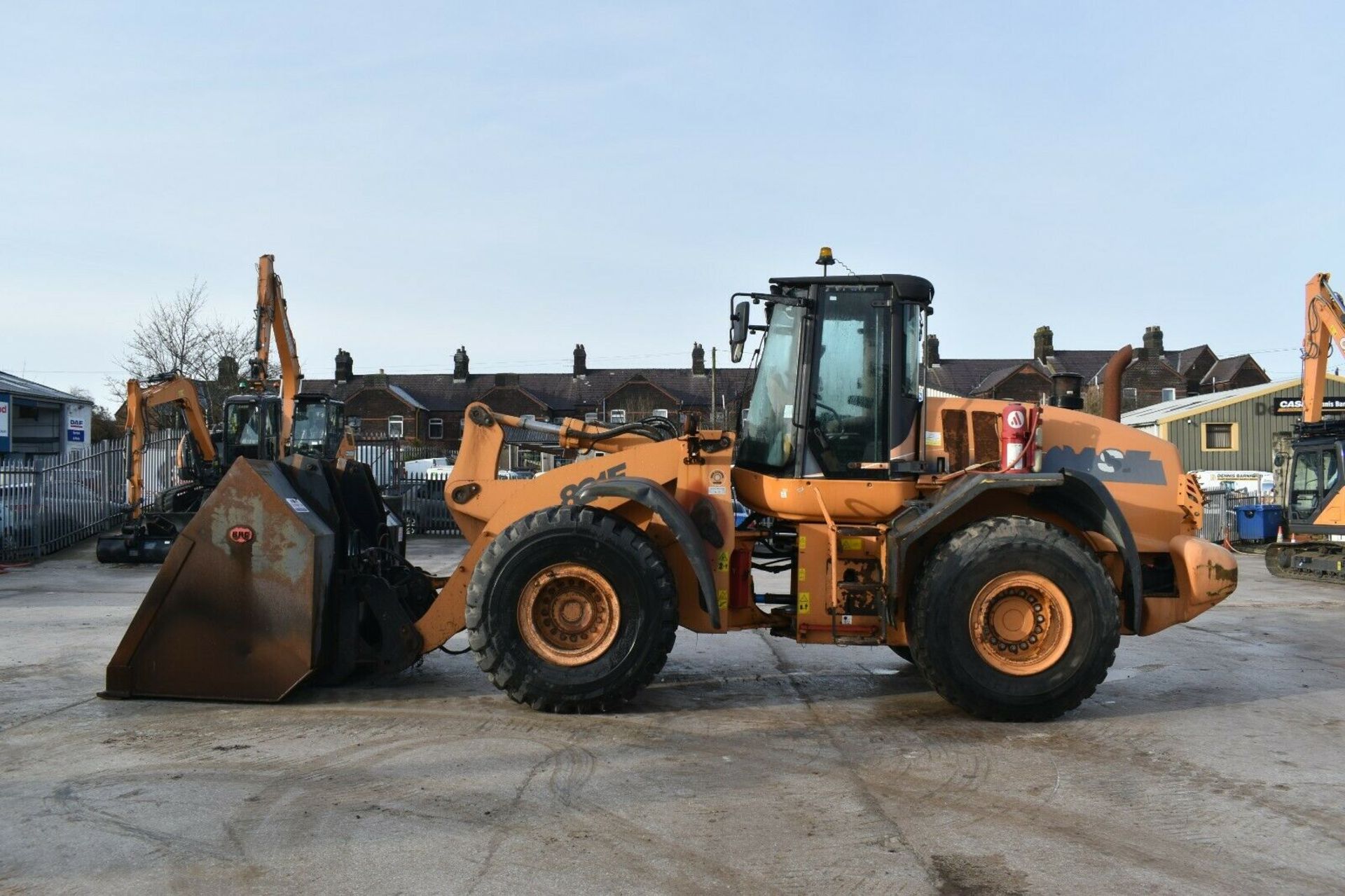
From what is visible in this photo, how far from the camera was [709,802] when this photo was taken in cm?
495

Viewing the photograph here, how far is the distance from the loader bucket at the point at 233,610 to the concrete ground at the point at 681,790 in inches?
7.2

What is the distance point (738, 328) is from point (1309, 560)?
15.5 meters

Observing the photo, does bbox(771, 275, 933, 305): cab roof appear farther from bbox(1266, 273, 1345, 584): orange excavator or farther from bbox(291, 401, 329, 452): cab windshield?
bbox(291, 401, 329, 452): cab windshield

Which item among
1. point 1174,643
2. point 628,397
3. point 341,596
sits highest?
point 628,397

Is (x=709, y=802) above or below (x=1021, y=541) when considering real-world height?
below

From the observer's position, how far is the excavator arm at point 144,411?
19.5 metres

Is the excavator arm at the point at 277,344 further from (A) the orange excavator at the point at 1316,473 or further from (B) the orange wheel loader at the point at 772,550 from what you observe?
(A) the orange excavator at the point at 1316,473

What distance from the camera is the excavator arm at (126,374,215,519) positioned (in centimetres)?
1952

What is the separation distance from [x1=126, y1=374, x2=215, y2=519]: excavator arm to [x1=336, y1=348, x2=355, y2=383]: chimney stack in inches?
1692

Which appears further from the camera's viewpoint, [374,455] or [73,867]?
[374,455]

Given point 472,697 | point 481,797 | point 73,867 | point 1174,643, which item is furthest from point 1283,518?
point 73,867

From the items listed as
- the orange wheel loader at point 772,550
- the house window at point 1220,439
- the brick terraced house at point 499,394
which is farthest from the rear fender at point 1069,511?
the brick terraced house at point 499,394

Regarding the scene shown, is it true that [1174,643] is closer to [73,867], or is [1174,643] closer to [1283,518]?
[73,867]

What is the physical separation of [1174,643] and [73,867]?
361 inches
